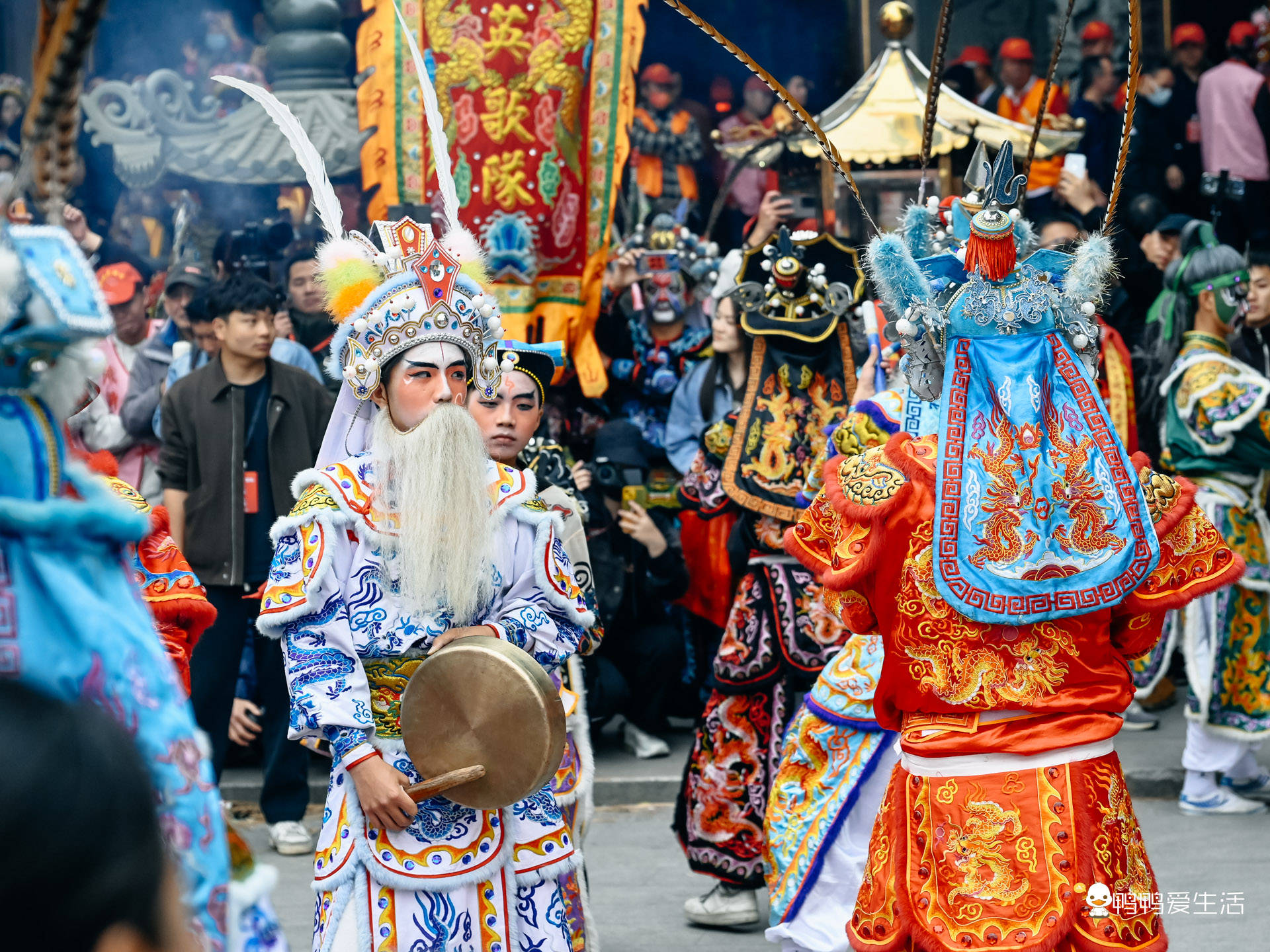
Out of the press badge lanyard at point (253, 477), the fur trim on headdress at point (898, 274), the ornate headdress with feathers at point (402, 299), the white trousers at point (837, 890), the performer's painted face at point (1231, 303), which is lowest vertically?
the white trousers at point (837, 890)

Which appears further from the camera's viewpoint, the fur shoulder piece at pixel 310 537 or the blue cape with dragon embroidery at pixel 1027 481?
the fur shoulder piece at pixel 310 537

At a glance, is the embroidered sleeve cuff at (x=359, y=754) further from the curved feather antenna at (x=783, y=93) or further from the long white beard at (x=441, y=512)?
the curved feather antenna at (x=783, y=93)

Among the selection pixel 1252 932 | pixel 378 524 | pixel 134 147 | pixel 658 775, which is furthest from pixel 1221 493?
pixel 134 147

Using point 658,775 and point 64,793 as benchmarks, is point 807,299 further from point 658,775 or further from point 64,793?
point 64,793

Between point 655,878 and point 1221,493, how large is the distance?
289 centimetres

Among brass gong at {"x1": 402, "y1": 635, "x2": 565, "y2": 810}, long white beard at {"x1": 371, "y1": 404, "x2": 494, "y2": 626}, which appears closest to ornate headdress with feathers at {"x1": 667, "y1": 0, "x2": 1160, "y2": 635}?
brass gong at {"x1": 402, "y1": 635, "x2": 565, "y2": 810}

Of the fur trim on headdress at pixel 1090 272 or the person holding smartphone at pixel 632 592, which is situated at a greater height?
the fur trim on headdress at pixel 1090 272

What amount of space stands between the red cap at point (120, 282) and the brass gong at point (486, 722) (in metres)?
5.56

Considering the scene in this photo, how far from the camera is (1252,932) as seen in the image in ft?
17.9

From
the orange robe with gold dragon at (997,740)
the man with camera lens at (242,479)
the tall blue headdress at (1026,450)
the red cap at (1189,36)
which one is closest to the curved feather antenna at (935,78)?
the tall blue headdress at (1026,450)

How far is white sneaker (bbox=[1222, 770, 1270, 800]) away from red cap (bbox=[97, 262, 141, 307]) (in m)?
5.79

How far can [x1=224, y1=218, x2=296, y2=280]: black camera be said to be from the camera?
8438 mm

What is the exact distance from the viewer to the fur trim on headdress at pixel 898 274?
363 cm

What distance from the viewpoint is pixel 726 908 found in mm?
5883
